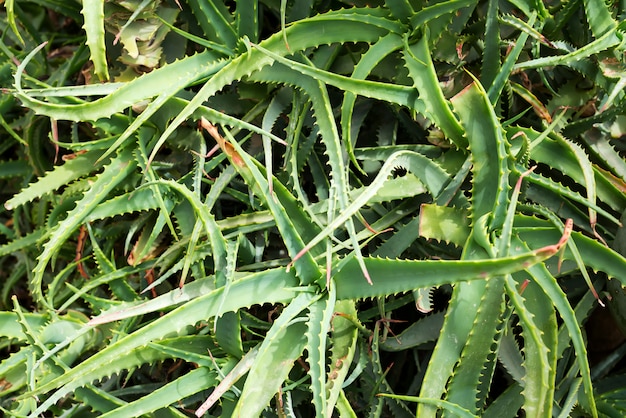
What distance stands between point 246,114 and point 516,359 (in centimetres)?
33

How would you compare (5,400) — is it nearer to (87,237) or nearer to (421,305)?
(87,237)

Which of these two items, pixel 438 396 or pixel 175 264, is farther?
pixel 175 264

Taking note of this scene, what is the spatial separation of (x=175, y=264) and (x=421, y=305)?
0.78 ft

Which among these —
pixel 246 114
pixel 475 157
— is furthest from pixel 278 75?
pixel 475 157

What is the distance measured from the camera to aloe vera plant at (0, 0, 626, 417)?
0.46 meters

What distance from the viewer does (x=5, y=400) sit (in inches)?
25.0

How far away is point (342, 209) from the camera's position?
460 millimetres

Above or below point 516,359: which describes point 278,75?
above

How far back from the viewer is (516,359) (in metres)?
0.50

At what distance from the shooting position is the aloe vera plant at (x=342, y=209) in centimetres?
46

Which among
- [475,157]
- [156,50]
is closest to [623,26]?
[475,157]

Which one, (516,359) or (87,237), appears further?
(87,237)

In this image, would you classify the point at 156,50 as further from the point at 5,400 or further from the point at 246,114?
the point at 5,400

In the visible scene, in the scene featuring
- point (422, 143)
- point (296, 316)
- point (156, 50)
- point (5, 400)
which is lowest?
point (5, 400)
